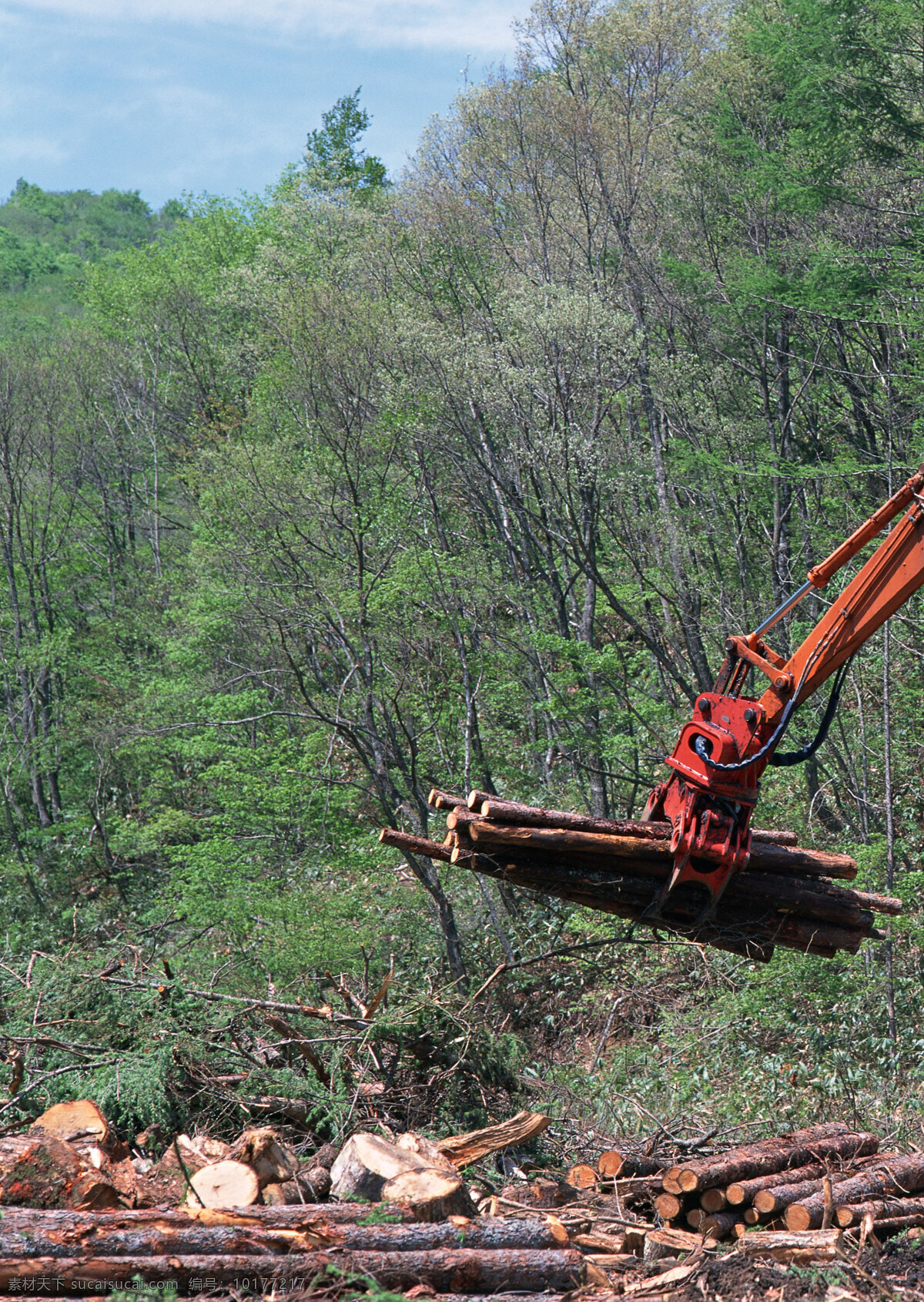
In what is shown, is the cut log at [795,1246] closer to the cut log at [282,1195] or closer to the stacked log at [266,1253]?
the stacked log at [266,1253]

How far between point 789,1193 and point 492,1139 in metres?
1.80

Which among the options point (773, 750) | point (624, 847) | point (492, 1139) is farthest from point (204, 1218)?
point (773, 750)

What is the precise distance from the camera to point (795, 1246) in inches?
212

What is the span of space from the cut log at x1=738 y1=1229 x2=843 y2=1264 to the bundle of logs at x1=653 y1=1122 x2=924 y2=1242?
0.12m

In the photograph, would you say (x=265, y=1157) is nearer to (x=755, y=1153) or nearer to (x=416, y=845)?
(x=416, y=845)

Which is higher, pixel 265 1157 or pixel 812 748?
pixel 812 748

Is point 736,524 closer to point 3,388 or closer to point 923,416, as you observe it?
point 923,416

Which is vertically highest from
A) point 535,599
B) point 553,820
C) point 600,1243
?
point 535,599

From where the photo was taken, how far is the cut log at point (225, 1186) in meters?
5.50

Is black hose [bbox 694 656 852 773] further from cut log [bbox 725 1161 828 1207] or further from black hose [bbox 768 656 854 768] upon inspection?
cut log [bbox 725 1161 828 1207]

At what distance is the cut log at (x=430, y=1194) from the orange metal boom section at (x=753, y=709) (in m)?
2.29

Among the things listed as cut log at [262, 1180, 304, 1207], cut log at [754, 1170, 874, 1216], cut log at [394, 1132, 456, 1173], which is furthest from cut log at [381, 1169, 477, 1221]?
cut log at [754, 1170, 874, 1216]

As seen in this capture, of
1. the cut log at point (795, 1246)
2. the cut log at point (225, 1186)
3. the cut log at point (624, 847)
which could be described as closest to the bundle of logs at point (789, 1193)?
the cut log at point (795, 1246)

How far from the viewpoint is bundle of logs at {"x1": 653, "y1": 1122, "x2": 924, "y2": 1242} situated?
18.5 ft
